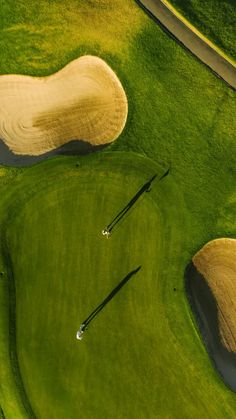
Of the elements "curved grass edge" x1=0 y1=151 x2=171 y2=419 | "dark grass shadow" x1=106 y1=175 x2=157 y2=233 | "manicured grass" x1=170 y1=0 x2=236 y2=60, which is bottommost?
"curved grass edge" x1=0 y1=151 x2=171 y2=419

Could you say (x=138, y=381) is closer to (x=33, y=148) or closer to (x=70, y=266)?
(x=70, y=266)

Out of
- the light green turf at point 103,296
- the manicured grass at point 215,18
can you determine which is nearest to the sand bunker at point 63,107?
the light green turf at point 103,296

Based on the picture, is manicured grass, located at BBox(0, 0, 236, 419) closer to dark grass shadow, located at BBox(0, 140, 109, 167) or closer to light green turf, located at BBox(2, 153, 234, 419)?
light green turf, located at BBox(2, 153, 234, 419)

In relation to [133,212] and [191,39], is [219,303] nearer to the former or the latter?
[133,212]

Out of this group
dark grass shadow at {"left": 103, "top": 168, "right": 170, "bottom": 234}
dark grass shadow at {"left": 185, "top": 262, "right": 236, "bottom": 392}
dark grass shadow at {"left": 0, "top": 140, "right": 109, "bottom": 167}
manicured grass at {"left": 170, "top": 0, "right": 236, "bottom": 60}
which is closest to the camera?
dark grass shadow at {"left": 185, "top": 262, "right": 236, "bottom": 392}

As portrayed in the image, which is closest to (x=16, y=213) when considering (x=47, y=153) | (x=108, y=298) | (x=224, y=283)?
(x=47, y=153)

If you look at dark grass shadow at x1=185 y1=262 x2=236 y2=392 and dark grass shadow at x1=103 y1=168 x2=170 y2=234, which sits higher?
dark grass shadow at x1=103 y1=168 x2=170 y2=234

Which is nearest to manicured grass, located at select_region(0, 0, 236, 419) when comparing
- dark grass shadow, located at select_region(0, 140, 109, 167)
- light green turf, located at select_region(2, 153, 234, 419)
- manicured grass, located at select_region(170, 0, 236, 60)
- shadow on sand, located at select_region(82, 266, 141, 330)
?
light green turf, located at select_region(2, 153, 234, 419)
